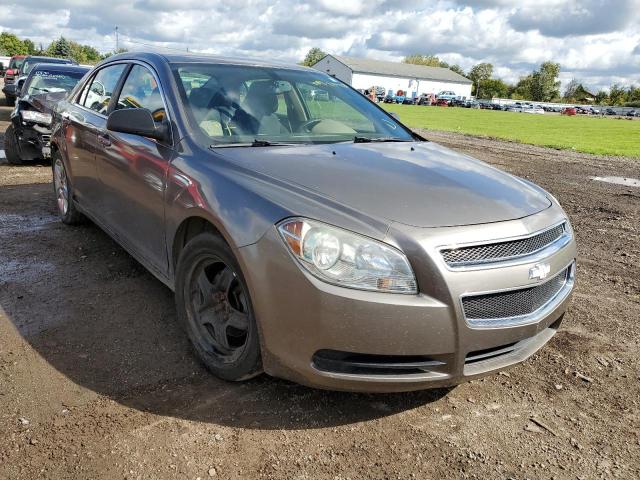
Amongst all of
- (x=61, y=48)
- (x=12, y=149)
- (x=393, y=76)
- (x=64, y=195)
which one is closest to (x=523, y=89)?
(x=393, y=76)

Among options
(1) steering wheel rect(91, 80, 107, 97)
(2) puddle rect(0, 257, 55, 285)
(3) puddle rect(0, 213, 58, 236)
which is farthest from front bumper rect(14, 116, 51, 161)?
(2) puddle rect(0, 257, 55, 285)

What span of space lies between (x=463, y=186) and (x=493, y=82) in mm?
136532

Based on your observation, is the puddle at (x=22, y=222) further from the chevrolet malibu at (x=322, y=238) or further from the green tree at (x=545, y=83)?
the green tree at (x=545, y=83)

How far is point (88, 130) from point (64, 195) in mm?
1410

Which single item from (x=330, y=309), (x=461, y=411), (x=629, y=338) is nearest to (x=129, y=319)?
(x=330, y=309)

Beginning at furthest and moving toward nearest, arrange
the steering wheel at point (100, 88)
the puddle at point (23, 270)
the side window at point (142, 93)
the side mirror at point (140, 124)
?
the steering wheel at point (100, 88) → the puddle at point (23, 270) → the side window at point (142, 93) → the side mirror at point (140, 124)

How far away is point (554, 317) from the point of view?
111 inches

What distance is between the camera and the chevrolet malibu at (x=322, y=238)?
231 centimetres

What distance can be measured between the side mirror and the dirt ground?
4.15 feet

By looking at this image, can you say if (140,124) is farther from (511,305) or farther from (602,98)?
(602,98)

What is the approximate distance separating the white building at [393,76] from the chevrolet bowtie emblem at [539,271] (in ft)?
313

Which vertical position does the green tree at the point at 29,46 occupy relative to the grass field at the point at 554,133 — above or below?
above

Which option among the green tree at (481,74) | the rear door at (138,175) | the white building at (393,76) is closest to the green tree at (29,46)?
the white building at (393,76)

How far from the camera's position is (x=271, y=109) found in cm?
365
